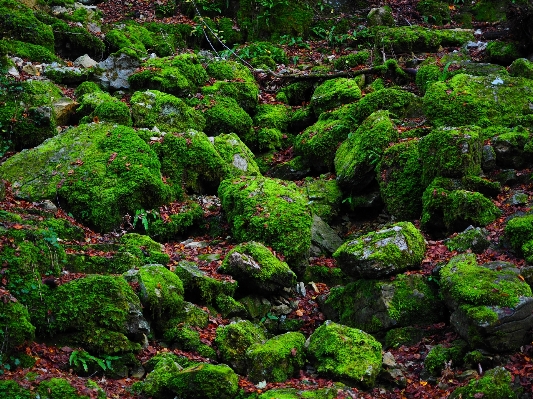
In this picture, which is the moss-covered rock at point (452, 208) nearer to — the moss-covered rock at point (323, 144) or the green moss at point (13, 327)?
the moss-covered rock at point (323, 144)

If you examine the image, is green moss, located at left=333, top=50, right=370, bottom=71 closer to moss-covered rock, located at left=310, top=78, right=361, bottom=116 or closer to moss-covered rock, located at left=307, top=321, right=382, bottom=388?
moss-covered rock, located at left=310, top=78, right=361, bottom=116

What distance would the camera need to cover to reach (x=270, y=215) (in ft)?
34.3

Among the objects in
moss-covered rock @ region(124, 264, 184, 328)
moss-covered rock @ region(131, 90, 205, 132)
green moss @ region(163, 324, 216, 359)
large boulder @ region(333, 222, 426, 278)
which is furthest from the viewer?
moss-covered rock @ region(131, 90, 205, 132)

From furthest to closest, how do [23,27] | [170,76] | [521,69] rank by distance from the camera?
1. [23,27]
2. [170,76]
3. [521,69]

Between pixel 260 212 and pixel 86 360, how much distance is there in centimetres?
466

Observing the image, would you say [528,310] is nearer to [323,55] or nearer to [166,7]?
[323,55]

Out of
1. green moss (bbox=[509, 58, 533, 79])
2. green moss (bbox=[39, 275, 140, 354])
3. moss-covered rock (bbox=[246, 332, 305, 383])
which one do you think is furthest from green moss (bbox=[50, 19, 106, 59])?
moss-covered rock (bbox=[246, 332, 305, 383])

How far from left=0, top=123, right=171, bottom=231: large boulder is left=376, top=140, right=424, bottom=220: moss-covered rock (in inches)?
179

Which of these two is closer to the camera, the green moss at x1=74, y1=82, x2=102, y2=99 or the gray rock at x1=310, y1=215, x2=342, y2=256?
the gray rock at x1=310, y1=215, x2=342, y2=256

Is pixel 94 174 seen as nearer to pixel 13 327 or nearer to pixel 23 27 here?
pixel 13 327

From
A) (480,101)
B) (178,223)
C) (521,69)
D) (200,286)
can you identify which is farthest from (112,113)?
(521,69)

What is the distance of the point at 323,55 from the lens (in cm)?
1861

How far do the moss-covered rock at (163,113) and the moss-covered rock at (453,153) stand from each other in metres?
5.71

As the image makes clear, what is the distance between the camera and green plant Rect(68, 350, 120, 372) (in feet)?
21.8
